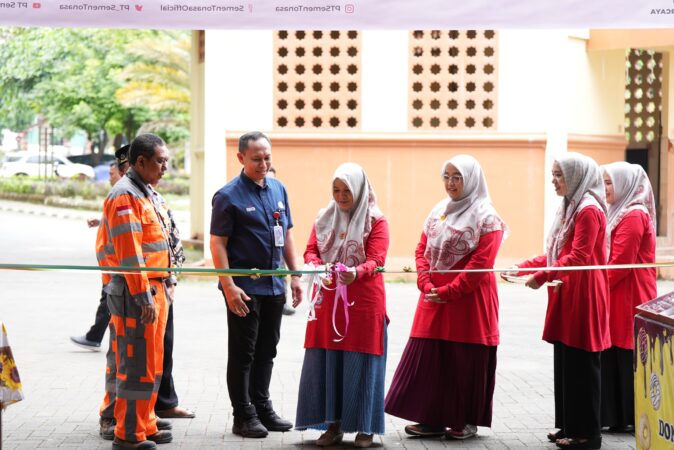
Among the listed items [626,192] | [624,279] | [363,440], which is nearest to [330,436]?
[363,440]

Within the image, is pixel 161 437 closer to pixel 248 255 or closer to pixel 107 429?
pixel 107 429

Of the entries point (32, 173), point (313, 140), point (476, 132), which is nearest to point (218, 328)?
point (313, 140)

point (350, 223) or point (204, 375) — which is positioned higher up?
point (350, 223)

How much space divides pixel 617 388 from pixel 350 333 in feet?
6.00

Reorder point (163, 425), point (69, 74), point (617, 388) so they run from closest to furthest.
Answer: point (163, 425) < point (617, 388) < point (69, 74)

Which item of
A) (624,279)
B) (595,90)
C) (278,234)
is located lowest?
(624,279)

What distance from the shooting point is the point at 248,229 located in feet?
21.5

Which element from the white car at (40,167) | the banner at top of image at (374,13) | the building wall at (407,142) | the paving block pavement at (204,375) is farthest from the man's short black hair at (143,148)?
the white car at (40,167)

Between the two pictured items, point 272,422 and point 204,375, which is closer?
point 272,422

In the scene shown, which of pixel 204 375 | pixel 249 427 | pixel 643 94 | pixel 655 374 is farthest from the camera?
pixel 643 94

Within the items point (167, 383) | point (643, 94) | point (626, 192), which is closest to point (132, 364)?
point (167, 383)

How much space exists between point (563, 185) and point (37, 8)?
317 centimetres

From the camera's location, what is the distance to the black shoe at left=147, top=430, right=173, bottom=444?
6.41 m

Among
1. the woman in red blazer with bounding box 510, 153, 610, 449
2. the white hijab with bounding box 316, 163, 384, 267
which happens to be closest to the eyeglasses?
the white hijab with bounding box 316, 163, 384, 267
